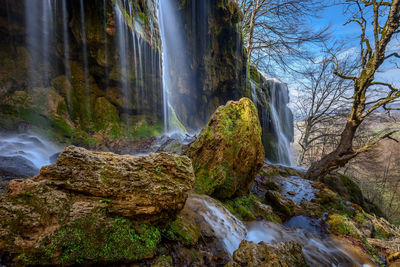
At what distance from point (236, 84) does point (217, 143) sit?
946 cm

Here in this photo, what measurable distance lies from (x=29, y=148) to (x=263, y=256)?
6.43 m

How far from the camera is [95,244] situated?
4.87 ft

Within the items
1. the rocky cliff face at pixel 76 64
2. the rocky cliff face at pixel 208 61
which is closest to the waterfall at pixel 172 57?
the rocky cliff face at pixel 208 61

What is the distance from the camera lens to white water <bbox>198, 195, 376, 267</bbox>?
2.71 metres

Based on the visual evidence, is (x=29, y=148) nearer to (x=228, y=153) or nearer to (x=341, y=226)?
(x=228, y=153)

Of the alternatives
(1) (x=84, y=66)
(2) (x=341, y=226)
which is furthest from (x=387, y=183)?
(1) (x=84, y=66)

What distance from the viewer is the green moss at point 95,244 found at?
4.36ft

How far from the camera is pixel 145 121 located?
859cm

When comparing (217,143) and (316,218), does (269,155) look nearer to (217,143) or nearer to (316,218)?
(316,218)

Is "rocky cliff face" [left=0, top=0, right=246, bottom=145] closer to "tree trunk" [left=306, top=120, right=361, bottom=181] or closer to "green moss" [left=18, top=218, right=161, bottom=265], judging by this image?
"green moss" [left=18, top=218, right=161, bottom=265]

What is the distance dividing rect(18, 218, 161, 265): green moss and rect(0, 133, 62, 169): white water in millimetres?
3737

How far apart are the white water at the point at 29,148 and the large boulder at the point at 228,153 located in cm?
391

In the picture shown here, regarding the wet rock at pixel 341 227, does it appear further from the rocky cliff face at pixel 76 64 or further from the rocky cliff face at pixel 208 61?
the rocky cliff face at pixel 208 61

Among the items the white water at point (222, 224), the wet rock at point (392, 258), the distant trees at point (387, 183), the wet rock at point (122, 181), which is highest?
the wet rock at point (122, 181)
